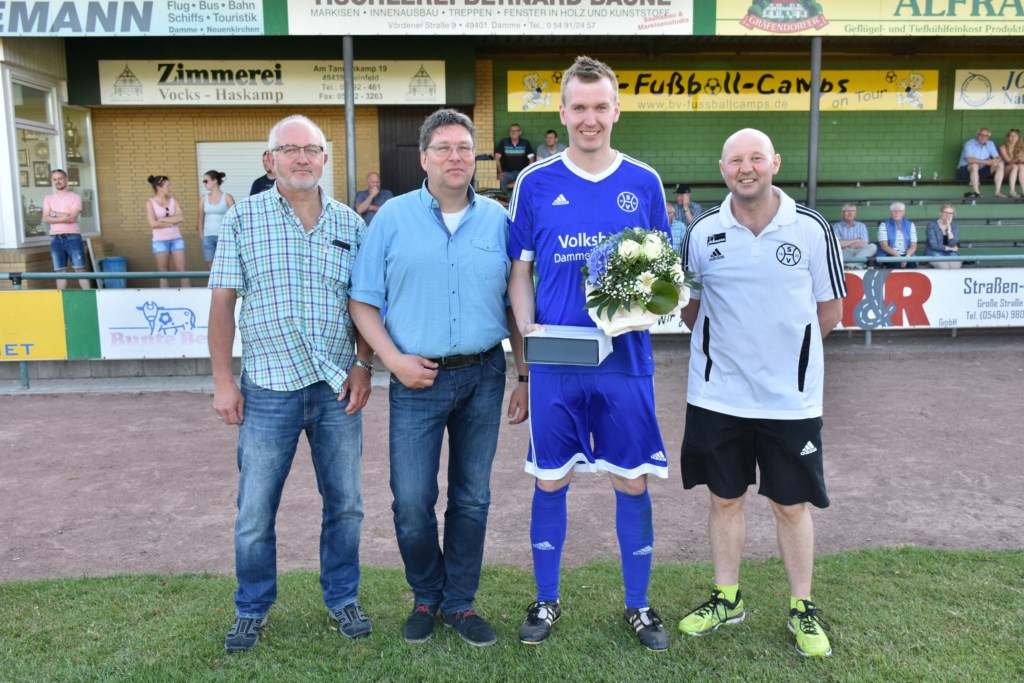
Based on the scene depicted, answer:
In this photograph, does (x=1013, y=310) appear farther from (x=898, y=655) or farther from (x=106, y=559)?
(x=106, y=559)

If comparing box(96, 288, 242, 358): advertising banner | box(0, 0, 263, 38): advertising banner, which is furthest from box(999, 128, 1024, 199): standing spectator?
box(96, 288, 242, 358): advertising banner

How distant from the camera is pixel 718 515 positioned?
12.5 ft

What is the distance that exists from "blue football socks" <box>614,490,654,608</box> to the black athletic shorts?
24cm

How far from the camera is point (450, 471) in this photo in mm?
3787

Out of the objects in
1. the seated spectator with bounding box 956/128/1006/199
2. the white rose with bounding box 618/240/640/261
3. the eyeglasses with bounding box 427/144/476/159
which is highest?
the seated spectator with bounding box 956/128/1006/199

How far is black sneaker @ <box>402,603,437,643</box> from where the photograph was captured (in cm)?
371

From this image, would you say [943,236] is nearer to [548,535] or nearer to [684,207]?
[684,207]

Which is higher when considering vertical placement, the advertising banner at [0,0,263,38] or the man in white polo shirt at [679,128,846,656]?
the advertising banner at [0,0,263,38]

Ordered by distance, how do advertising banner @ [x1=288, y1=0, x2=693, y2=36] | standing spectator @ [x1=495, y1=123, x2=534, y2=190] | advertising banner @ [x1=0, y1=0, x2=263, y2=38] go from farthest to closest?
standing spectator @ [x1=495, y1=123, x2=534, y2=190], advertising banner @ [x1=288, y1=0, x2=693, y2=36], advertising banner @ [x1=0, y1=0, x2=263, y2=38]

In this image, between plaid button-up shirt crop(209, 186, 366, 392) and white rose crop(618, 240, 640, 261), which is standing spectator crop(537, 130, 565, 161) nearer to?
plaid button-up shirt crop(209, 186, 366, 392)

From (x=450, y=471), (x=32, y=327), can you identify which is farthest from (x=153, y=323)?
(x=450, y=471)

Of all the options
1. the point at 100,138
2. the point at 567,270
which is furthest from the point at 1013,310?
the point at 100,138

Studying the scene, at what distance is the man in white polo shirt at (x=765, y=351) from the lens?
3537 mm

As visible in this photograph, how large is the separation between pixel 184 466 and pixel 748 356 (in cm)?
480
